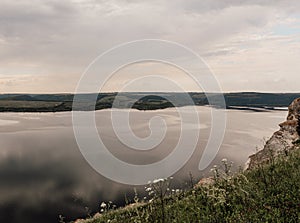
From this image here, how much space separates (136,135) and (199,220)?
53585mm

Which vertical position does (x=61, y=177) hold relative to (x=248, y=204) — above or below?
below

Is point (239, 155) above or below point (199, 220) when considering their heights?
below

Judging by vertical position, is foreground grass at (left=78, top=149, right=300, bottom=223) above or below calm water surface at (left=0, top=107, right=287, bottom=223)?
above

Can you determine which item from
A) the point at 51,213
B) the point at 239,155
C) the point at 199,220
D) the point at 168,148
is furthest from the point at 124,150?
the point at 199,220

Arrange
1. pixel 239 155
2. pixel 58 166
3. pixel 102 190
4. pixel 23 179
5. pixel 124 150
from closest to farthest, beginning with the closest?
pixel 102 190, pixel 23 179, pixel 58 166, pixel 239 155, pixel 124 150

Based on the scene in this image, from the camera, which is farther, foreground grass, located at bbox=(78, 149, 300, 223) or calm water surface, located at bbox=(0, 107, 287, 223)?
calm water surface, located at bbox=(0, 107, 287, 223)

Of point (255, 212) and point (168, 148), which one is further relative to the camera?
point (168, 148)

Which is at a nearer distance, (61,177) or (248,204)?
(248,204)

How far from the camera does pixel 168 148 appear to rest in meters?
48.5

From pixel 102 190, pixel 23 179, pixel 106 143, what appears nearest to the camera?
pixel 102 190

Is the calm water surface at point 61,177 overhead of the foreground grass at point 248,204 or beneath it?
beneath

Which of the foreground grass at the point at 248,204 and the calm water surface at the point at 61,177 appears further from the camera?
the calm water surface at the point at 61,177

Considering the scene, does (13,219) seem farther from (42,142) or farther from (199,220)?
(42,142)

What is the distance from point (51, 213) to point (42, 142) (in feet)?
118
